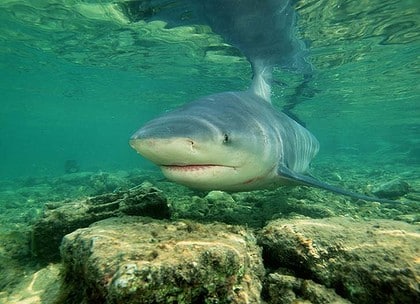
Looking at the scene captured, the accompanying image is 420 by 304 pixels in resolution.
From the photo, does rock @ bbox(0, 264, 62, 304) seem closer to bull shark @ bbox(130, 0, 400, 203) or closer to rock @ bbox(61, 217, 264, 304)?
rock @ bbox(61, 217, 264, 304)

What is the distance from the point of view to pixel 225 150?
3.23 metres

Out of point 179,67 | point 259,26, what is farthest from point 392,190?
point 179,67

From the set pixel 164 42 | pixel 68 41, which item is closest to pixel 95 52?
pixel 68 41

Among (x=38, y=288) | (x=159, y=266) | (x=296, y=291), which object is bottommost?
(x=38, y=288)

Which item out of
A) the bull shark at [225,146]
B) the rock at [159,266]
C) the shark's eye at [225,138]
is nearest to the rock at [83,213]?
the bull shark at [225,146]

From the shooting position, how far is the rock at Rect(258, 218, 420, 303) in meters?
2.22

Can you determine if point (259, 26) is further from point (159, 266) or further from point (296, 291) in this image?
point (159, 266)

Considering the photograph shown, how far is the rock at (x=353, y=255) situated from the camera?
222cm

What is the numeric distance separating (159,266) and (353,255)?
162 cm

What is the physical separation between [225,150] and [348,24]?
1296 centimetres

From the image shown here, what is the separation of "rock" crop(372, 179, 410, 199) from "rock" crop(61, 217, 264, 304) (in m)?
7.60

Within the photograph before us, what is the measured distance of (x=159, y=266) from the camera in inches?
69.7

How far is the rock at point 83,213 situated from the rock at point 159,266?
39.7 inches

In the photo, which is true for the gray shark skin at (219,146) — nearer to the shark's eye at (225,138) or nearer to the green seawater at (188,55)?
the shark's eye at (225,138)
